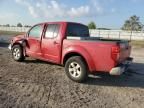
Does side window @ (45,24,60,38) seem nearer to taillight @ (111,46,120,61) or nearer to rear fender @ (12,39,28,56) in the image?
rear fender @ (12,39,28,56)

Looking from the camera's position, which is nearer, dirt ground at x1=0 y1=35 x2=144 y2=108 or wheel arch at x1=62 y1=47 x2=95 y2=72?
dirt ground at x1=0 y1=35 x2=144 y2=108

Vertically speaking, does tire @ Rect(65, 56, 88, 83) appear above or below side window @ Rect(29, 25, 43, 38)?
below

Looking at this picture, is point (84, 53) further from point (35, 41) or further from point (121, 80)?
point (35, 41)

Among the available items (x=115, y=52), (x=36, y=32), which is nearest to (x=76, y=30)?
(x=36, y=32)

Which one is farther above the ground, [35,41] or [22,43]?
[35,41]

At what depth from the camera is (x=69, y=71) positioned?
24.8 feet

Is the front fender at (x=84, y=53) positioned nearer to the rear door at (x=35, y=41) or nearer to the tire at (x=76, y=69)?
the tire at (x=76, y=69)

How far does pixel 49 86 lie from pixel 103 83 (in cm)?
174

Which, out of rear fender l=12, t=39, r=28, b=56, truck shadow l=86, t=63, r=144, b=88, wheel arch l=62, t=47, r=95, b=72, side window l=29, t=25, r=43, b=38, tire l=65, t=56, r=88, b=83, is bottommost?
truck shadow l=86, t=63, r=144, b=88

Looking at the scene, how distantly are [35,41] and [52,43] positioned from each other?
A: 44.9 inches

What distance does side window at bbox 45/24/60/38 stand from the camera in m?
8.24

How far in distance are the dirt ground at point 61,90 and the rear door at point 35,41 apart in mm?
595

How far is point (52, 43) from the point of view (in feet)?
26.9

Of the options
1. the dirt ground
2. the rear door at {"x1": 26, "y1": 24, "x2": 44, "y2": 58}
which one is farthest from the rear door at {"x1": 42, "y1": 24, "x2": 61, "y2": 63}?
the dirt ground
